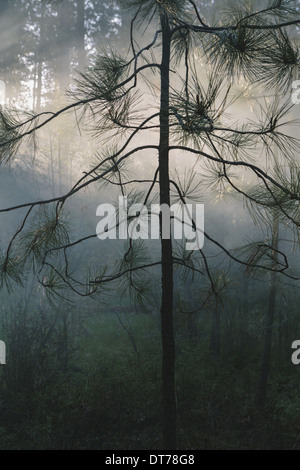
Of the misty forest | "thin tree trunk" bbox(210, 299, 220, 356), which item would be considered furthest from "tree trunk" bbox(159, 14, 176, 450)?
"thin tree trunk" bbox(210, 299, 220, 356)

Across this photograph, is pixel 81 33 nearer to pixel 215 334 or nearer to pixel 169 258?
pixel 215 334

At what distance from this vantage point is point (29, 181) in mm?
17391

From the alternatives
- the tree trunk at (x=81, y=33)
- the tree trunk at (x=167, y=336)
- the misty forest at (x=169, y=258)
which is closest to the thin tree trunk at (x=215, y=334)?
the misty forest at (x=169, y=258)

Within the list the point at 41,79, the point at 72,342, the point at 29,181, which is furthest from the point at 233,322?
the point at 41,79

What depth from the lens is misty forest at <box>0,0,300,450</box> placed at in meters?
2.86

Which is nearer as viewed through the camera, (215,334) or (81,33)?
(215,334)

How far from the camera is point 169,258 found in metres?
3.31

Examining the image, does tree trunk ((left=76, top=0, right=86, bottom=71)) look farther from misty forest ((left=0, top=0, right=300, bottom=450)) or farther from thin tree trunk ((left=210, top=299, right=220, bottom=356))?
thin tree trunk ((left=210, top=299, right=220, bottom=356))

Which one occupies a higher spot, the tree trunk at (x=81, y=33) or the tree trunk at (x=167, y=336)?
the tree trunk at (x=81, y=33)

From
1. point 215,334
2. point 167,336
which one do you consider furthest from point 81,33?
point 167,336

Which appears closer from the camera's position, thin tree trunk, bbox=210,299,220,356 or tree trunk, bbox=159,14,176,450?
tree trunk, bbox=159,14,176,450

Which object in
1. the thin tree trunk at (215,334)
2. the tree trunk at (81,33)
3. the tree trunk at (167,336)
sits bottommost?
the thin tree trunk at (215,334)

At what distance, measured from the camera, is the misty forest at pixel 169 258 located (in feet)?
9.39

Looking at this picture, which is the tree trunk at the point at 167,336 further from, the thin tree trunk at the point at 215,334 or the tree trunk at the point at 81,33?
the tree trunk at the point at 81,33
